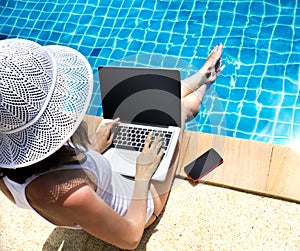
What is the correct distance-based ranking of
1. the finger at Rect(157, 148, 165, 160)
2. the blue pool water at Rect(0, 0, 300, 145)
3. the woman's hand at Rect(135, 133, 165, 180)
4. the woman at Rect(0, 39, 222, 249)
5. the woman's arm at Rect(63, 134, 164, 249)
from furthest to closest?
1. the blue pool water at Rect(0, 0, 300, 145)
2. the finger at Rect(157, 148, 165, 160)
3. the woman's hand at Rect(135, 133, 165, 180)
4. the woman's arm at Rect(63, 134, 164, 249)
5. the woman at Rect(0, 39, 222, 249)

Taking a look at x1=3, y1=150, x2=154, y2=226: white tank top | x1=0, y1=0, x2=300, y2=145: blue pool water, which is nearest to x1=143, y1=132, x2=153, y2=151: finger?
x1=3, y1=150, x2=154, y2=226: white tank top

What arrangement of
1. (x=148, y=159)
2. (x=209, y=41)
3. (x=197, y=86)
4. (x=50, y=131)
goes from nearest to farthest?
1. (x=50, y=131)
2. (x=148, y=159)
3. (x=197, y=86)
4. (x=209, y=41)

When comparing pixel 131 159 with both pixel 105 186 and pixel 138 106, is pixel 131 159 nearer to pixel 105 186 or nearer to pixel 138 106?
pixel 138 106

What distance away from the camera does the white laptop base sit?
2.17 metres

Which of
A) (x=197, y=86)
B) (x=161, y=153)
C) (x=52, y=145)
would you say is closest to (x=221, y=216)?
(x=161, y=153)

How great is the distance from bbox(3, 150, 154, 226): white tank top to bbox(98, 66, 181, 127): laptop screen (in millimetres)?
475

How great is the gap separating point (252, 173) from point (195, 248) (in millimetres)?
566

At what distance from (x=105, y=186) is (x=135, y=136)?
66cm

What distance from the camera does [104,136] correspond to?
7.89 ft

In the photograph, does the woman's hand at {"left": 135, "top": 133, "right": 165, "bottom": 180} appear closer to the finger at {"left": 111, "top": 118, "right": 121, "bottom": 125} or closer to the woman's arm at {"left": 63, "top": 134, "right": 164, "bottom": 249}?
the woman's arm at {"left": 63, "top": 134, "right": 164, "bottom": 249}

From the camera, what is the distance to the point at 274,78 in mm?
3453

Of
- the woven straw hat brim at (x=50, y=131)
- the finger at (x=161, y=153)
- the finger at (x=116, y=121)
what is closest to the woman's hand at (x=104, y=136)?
the finger at (x=116, y=121)

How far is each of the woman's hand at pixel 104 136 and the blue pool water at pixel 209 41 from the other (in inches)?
21.9

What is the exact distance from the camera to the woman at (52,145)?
134 cm
